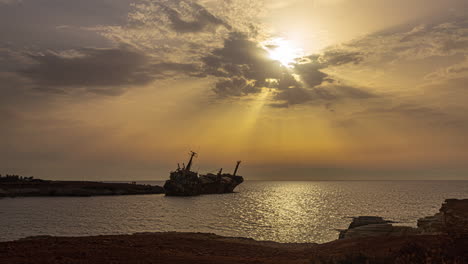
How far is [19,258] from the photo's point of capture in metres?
15.6

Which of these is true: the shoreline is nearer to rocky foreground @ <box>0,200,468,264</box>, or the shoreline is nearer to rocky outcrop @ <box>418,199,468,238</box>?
rocky foreground @ <box>0,200,468,264</box>

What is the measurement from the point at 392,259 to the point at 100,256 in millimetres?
13824

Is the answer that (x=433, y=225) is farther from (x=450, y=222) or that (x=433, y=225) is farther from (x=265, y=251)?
(x=265, y=251)

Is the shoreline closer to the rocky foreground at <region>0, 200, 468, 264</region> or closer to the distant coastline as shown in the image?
the rocky foreground at <region>0, 200, 468, 264</region>

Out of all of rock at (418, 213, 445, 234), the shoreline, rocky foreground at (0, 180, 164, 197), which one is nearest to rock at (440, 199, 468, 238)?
rock at (418, 213, 445, 234)

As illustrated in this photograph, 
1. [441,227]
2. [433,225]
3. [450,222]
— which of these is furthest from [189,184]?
[450,222]

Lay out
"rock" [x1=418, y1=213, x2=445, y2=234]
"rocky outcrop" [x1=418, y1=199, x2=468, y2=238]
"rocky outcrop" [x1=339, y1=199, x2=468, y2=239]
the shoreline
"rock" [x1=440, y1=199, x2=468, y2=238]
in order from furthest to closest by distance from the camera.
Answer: "rock" [x1=418, y1=213, x2=445, y2=234]
"rocky outcrop" [x1=339, y1=199, x2=468, y2=239]
"rocky outcrop" [x1=418, y1=199, x2=468, y2=238]
"rock" [x1=440, y1=199, x2=468, y2=238]
the shoreline

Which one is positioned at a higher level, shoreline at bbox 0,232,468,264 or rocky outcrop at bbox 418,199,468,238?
rocky outcrop at bbox 418,199,468,238

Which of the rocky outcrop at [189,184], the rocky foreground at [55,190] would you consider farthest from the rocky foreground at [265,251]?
the rocky foreground at [55,190]

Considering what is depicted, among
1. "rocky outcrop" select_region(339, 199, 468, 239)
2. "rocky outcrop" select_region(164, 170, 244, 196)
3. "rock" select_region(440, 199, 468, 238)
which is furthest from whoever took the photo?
"rocky outcrop" select_region(164, 170, 244, 196)

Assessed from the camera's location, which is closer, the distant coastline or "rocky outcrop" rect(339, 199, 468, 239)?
"rocky outcrop" rect(339, 199, 468, 239)

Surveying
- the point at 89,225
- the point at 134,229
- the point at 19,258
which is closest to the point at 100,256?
the point at 19,258

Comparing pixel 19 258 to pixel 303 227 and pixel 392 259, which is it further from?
pixel 303 227

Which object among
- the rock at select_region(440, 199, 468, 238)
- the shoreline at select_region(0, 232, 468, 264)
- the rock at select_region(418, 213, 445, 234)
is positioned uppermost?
the rock at select_region(440, 199, 468, 238)
